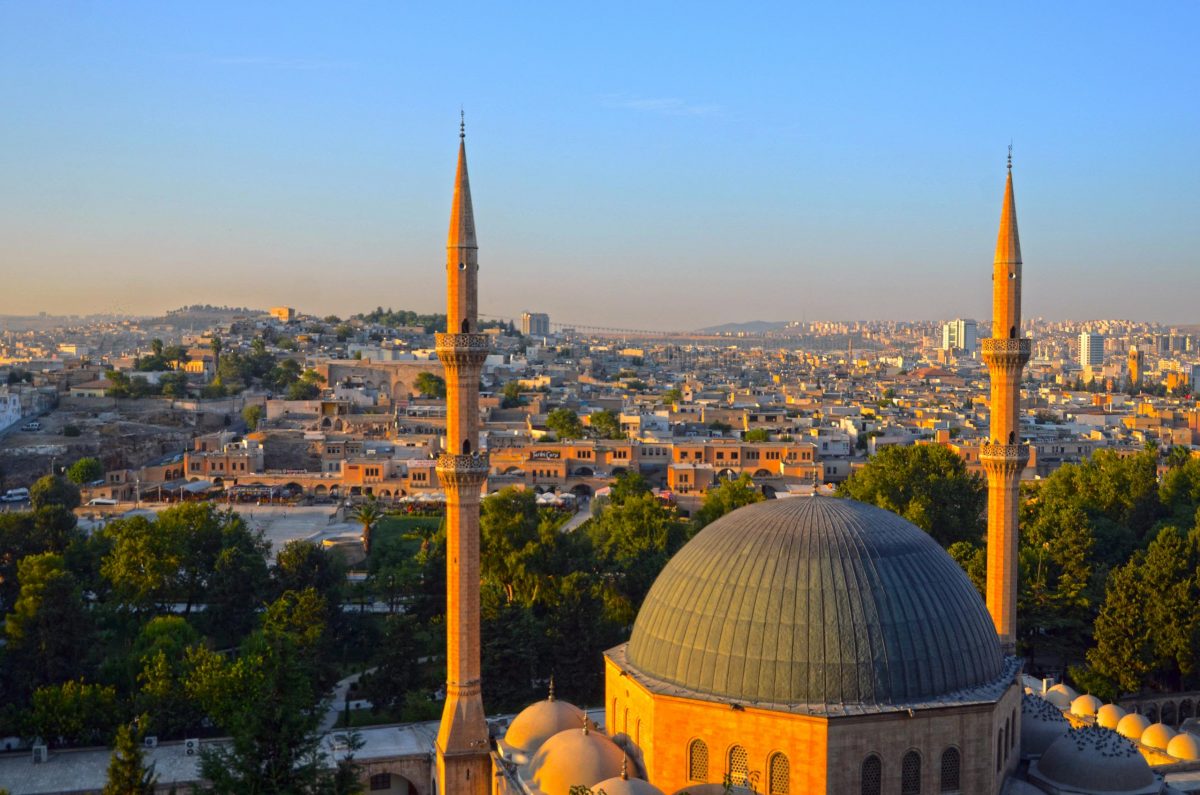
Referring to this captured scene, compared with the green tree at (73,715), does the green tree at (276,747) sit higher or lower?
higher

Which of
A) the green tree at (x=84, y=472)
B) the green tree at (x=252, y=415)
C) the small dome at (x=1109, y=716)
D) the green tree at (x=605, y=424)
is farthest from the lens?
the green tree at (x=252, y=415)

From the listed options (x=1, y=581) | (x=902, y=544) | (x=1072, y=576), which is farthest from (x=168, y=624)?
(x=1072, y=576)

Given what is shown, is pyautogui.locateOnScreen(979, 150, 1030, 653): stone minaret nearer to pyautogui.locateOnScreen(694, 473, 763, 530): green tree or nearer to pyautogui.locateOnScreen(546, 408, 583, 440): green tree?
pyautogui.locateOnScreen(694, 473, 763, 530): green tree

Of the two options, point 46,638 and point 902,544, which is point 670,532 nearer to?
point 46,638

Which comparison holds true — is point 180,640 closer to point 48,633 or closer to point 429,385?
point 48,633

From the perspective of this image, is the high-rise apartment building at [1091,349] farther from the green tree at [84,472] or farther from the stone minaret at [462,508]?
the stone minaret at [462,508]

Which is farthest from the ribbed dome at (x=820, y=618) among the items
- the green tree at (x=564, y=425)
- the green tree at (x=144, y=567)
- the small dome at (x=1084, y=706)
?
the green tree at (x=564, y=425)
